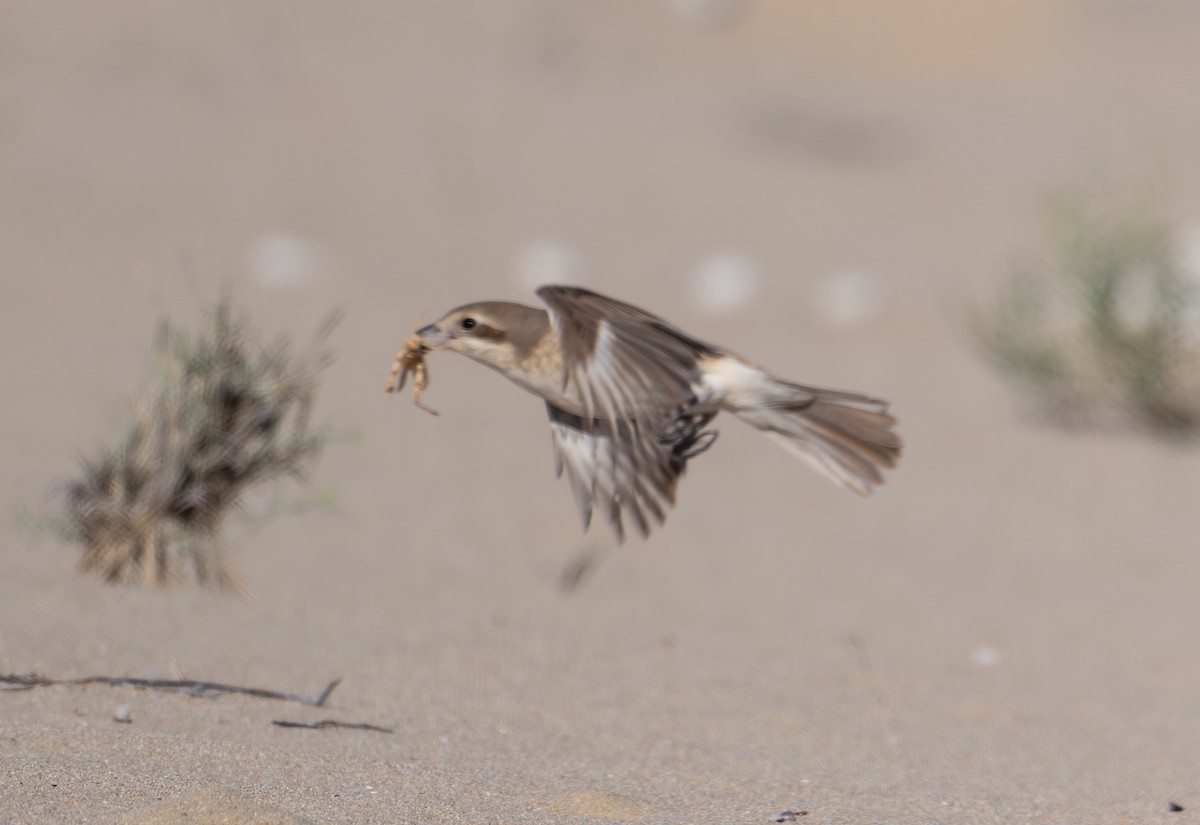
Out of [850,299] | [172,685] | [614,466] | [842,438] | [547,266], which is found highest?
[850,299]

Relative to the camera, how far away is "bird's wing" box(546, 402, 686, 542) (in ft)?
13.5

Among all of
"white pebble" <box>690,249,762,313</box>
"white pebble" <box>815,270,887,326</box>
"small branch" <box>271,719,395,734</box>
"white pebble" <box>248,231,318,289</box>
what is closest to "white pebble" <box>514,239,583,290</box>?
"white pebble" <box>690,249,762,313</box>

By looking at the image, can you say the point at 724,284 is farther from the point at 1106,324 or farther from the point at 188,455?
the point at 188,455

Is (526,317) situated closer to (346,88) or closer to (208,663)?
(208,663)

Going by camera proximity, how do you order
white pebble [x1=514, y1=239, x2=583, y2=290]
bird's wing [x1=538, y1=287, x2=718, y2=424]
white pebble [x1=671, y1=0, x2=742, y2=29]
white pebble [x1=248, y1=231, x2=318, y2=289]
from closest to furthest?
bird's wing [x1=538, y1=287, x2=718, y2=424] → white pebble [x1=248, y1=231, x2=318, y2=289] → white pebble [x1=514, y1=239, x2=583, y2=290] → white pebble [x1=671, y1=0, x2=742, y2=29]

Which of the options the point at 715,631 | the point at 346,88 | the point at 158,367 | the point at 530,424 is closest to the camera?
the point at 158,367

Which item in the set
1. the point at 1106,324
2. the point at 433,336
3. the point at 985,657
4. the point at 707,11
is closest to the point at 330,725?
the point at 433,336

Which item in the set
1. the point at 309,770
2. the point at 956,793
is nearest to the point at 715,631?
the point at 956,793

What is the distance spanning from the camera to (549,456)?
353 inches

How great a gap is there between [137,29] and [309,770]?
41.5ft

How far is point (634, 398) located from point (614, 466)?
53cm

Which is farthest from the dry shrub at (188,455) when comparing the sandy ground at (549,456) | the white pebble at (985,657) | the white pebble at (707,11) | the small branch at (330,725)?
the white pebble at (707,11)

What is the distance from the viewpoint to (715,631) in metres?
6.32

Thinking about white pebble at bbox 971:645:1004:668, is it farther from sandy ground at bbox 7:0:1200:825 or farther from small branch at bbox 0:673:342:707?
small branch at bbox 0:673:342:707
